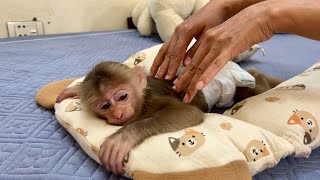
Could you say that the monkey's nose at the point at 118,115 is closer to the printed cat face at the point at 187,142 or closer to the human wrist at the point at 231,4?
the printed cat face at the point at 187,142

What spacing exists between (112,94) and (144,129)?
235 millimetres

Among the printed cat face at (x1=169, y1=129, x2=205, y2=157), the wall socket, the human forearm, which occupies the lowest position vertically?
the wall socket

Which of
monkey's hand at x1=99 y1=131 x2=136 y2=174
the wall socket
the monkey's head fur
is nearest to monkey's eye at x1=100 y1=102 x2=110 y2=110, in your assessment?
the monkey's head fur

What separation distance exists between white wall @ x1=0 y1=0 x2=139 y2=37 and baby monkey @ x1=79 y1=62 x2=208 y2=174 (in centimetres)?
175

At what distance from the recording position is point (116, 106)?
3.51ft

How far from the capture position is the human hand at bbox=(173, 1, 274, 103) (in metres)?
0.96

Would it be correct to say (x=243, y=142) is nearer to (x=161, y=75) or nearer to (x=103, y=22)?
(x=161, y=75)

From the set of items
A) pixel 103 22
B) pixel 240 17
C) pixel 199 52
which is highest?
pixel 240 17

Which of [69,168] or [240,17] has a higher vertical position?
[240,17]

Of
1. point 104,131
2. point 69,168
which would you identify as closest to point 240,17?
point 104,131

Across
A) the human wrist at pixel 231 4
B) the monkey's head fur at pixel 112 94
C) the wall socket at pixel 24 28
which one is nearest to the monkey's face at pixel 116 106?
the monkey's head fur at pixel 112 94

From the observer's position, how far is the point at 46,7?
8.98 ft

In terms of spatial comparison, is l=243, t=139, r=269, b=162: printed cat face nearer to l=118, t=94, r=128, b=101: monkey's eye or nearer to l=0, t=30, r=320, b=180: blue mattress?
l=0, t=30, r=320, b=180: blue mattress

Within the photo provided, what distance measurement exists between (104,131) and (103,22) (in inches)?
88.1
